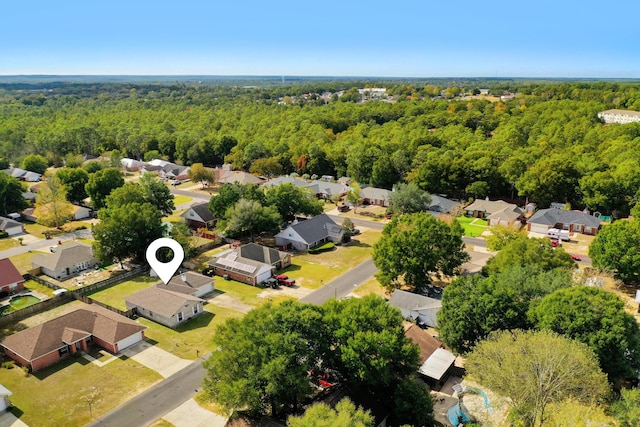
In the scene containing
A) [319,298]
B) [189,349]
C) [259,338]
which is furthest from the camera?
[319,298]

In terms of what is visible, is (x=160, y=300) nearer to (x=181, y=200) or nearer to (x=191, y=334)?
(x=191, y=334)

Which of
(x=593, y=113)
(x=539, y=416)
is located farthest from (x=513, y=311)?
(x=593, y=113)

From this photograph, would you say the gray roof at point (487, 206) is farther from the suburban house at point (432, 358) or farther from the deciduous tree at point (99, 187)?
the deciduous tree at point (99, 187)

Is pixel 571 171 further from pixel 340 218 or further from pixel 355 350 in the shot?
pixel 355 350

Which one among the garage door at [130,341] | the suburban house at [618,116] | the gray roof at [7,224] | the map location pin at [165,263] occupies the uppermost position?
the suburban house at [618,116]

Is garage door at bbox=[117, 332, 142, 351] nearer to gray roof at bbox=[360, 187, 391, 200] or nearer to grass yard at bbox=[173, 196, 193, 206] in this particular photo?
grass yard at bbox=[173, 196, 193, 206]

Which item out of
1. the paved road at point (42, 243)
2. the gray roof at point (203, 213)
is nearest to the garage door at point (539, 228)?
the gray roof at point (203, 213)

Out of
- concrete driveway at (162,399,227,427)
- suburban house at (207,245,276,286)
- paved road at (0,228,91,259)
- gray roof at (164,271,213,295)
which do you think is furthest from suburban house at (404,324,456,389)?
paved road at (0,228,91,259)
